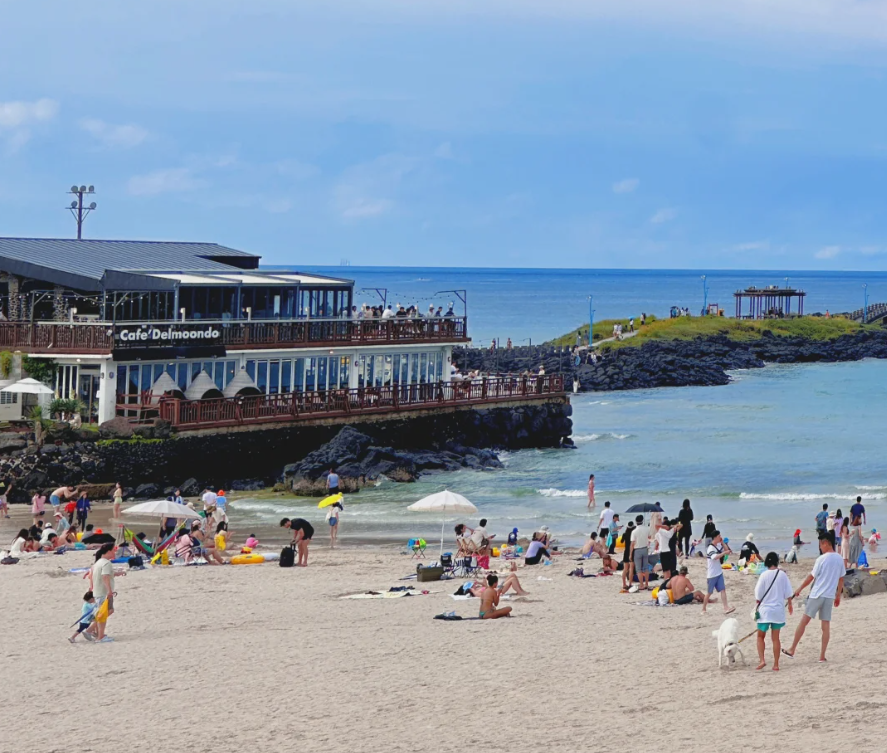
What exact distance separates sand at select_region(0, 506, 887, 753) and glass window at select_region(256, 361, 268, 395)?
64.5ft

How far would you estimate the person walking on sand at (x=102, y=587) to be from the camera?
18.3 meters

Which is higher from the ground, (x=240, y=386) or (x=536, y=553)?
(x=240, y=386)

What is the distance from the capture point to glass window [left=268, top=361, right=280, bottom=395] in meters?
42.4

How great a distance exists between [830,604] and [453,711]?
408 centimetres

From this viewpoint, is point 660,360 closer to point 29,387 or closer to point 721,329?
point 721,329

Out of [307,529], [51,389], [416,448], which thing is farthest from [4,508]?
[416,448]

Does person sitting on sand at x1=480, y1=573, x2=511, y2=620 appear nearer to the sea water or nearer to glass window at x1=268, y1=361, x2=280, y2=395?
the sea water

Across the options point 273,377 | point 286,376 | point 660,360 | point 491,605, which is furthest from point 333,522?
point 660,360

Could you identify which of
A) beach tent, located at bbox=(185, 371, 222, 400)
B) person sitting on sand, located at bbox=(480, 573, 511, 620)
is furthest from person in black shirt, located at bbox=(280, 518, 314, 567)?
beach tent, located at bbox=(185, 371, 222, 400)

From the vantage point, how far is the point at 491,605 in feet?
64.6

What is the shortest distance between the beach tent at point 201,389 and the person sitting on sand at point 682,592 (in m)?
21.1

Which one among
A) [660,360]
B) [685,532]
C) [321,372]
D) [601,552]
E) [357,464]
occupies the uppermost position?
[660,360]

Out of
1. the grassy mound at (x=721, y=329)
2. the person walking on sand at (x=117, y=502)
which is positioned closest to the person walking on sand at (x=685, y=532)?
the person walking on sand at (x=117, y=502)

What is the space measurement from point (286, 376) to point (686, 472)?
13943 mm
